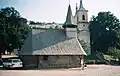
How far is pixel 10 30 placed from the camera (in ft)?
160

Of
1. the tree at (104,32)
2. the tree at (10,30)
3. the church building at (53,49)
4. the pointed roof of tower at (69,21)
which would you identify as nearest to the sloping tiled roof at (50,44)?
the church building at (53,49)

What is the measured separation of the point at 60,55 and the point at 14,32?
16879mm

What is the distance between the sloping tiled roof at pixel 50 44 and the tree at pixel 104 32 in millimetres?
30655

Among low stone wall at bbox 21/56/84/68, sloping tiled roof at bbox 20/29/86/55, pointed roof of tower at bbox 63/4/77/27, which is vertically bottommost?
low stone wall at bbox 21/56/84/68

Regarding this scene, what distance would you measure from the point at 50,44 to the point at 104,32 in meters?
35.7

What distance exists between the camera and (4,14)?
5184 cm

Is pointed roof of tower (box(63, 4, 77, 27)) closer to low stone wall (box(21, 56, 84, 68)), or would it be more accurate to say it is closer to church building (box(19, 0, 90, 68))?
church building (box(19, 0, 90, 68))

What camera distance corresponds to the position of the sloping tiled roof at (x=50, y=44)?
115ft

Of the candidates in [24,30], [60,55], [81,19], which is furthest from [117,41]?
[60,55]

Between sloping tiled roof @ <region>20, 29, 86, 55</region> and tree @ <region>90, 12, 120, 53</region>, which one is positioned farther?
tree @ <region>90, 12, 120, 53</region>

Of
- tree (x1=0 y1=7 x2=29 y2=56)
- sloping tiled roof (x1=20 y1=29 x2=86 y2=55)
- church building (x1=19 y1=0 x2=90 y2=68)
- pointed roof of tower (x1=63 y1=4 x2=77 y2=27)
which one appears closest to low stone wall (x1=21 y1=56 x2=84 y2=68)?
church building (x1=19 y1=0 x2=90 y2=68)

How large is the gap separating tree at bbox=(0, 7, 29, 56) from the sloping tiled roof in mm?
12368

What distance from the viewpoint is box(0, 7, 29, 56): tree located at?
47903 millimetres

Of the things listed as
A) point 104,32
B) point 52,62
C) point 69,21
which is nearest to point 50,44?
point 52,62
